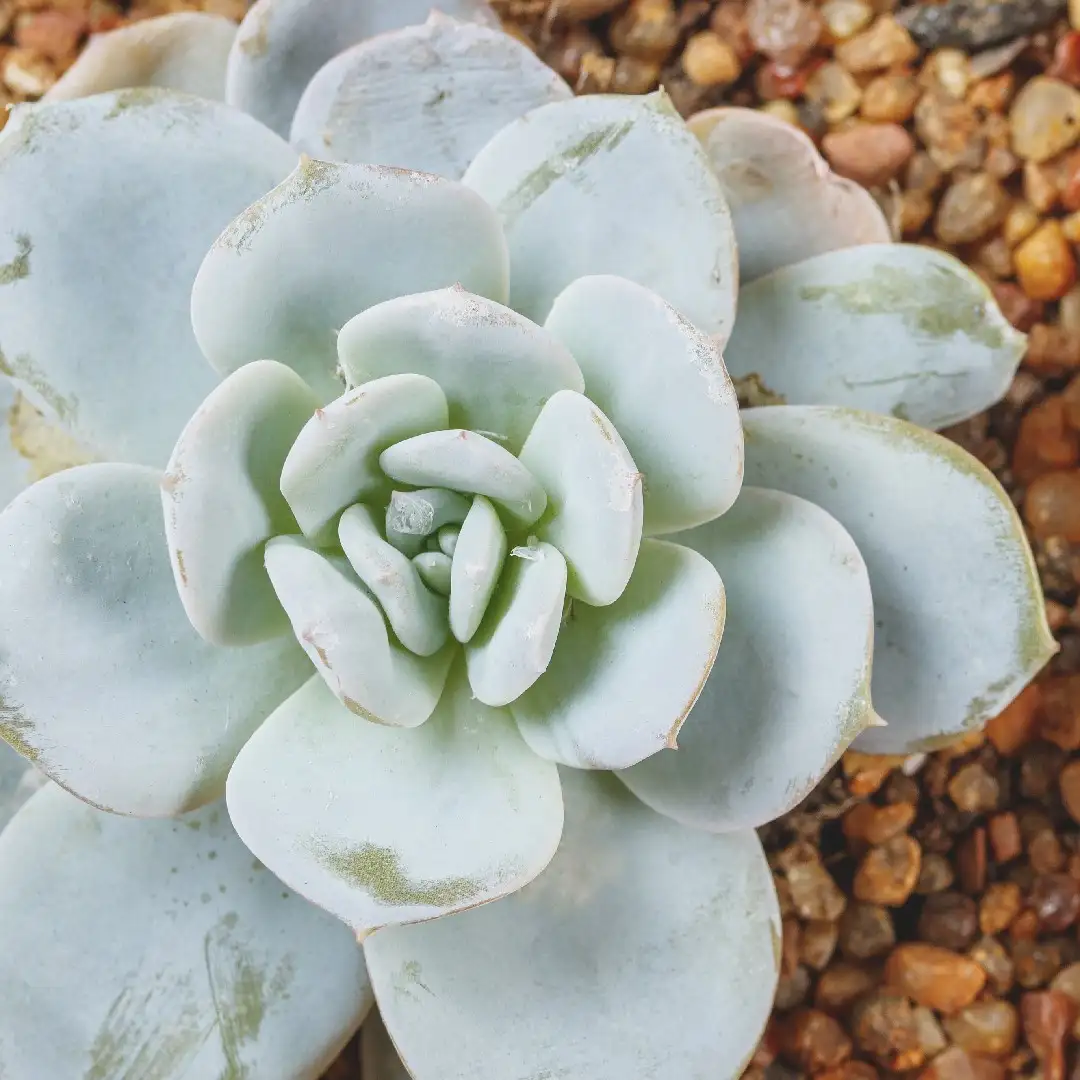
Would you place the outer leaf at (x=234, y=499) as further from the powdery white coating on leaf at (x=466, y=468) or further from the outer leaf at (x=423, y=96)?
the outer leaf at (x=423, y=96)

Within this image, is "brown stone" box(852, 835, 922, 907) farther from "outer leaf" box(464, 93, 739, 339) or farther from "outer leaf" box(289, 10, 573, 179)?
"outer leaf" box(289, 10, 573, 179)

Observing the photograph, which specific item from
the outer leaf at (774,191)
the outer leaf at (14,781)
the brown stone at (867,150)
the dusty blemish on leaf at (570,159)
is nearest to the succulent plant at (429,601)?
the dusty blemish on leaf at (570,159)

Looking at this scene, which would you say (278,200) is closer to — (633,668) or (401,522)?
(401,522)

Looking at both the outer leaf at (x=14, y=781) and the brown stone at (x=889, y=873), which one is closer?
the outer leaf at (x=14, y=781)

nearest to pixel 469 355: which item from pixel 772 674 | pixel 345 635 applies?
pixel 345 635

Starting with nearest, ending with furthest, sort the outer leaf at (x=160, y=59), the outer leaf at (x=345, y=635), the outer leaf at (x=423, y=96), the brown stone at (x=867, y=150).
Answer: the outer leaf at (x=345, y=635)
the outer leaf at (x=423, y=96)
the outer leaf at (x=160, y=59)
the brown stone at (x=867, y=150)

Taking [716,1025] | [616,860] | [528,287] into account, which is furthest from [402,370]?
[716,1025]

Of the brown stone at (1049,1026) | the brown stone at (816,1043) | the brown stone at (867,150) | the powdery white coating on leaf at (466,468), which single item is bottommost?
the brown stone at (1049,1026)
